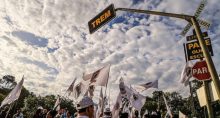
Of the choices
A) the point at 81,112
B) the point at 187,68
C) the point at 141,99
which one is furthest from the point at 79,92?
the point at 81,112

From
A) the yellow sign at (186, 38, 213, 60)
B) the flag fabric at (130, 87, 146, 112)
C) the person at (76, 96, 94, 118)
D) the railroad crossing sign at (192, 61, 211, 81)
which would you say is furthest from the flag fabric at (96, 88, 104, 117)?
the person at (76, 96, 94, 118)

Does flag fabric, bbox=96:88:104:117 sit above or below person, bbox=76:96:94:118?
above

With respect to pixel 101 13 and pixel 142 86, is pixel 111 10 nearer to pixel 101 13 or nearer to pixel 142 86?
pixel 101 13

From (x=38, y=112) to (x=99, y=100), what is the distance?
6.55m

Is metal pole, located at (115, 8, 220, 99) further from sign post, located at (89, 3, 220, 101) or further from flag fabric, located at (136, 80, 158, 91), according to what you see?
flag fabric, located at (136, 80, 158, 91)

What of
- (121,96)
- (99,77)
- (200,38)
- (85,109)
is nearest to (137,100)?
(121,96)

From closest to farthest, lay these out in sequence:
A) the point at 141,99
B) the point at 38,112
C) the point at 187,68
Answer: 1. the point at 38,112
2. the point at 187,68
3. the point at 141,99

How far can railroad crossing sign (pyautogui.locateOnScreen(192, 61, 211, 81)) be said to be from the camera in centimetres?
808

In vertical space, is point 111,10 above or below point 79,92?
above

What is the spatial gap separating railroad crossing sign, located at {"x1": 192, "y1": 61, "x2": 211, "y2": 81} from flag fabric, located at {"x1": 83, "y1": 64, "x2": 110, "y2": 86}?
796 cm

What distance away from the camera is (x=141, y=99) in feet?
60.3

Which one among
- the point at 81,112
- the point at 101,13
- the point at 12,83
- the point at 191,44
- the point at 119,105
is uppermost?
the point at 12,83

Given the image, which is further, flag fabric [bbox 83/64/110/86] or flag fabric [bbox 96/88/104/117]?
flag fabric [bbox 96/88/104/117]

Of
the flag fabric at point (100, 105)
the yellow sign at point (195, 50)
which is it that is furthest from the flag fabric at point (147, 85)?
the yellow sign at point (195, 50)
